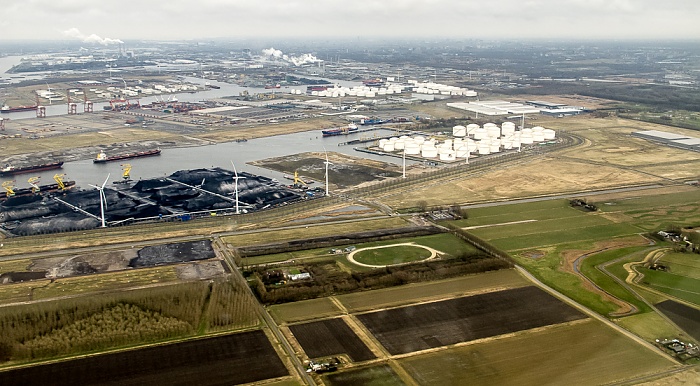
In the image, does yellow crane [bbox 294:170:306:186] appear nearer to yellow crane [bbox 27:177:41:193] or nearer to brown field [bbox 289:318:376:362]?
yellow crane [bbox 27:177:41:193]

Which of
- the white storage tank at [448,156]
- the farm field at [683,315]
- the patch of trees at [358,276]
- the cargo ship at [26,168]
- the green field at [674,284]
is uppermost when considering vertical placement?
the white storage tank at [448,156]

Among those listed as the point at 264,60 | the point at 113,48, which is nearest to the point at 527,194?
the point at 264,60

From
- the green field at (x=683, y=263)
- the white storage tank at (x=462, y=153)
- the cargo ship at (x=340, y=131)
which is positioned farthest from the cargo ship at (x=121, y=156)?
the green field at (x=683, y=263)

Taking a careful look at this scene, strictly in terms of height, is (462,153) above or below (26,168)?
above

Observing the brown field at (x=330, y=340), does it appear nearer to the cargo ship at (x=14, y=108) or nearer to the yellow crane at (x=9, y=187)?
the yellow crane at (x=9, y=187)

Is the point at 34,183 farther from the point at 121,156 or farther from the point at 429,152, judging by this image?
the point at 429,152

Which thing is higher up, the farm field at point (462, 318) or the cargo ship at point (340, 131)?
the cargo ship at point (340, 131)

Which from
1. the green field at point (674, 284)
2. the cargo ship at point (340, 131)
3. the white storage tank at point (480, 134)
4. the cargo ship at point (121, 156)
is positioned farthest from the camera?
the cargo ship at point (340, 131)

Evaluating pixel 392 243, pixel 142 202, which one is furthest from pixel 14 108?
pixel 392 243
